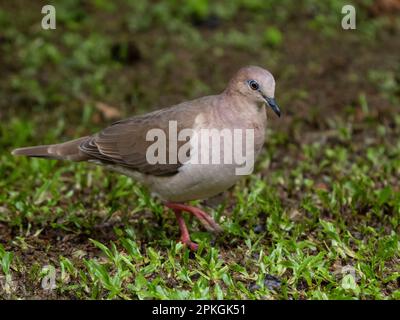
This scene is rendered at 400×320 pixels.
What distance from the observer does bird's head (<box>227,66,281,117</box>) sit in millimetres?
5270

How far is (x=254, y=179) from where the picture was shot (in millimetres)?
6719

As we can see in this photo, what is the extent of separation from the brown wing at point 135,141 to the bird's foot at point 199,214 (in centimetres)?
31

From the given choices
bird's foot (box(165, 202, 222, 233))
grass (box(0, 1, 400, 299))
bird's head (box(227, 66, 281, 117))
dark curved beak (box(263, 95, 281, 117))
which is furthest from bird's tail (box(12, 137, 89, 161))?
dark curved beak (box(263, 95, 281, 117))

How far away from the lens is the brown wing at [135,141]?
5.40m

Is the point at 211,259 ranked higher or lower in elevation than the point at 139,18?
lower

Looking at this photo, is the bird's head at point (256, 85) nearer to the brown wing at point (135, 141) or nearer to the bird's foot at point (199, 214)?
the brown wing at point (135, 141)

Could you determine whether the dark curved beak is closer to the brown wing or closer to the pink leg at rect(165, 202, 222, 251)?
the brown wing

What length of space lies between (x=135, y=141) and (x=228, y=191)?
125cm

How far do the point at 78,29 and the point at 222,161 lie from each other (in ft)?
17.4

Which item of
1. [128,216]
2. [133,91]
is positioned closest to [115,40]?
[133,91]

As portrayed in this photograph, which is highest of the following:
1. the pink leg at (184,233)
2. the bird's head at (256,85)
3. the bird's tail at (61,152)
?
the bird's head at (256,85)

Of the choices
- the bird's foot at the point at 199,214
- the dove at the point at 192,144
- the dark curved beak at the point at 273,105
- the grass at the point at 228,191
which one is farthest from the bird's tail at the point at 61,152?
the dark curved beak at the point at 273,105

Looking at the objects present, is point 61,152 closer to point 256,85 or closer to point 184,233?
point 184,233
